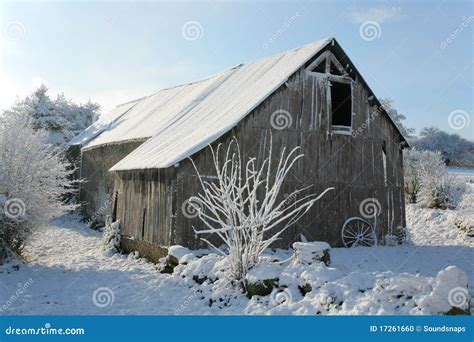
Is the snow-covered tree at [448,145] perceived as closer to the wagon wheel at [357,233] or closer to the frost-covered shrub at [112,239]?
the wagon wheel at [357,233]

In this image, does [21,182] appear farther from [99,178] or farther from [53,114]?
[53,114]

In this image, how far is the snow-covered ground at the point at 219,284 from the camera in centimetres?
595

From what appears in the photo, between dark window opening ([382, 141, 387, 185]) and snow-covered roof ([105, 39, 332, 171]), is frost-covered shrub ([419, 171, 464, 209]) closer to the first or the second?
dark window opening ([382, 141, 387, 185])

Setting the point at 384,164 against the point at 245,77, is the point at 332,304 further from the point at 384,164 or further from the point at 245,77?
the point at 245,77

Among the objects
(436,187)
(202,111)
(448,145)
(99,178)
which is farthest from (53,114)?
(448,145)

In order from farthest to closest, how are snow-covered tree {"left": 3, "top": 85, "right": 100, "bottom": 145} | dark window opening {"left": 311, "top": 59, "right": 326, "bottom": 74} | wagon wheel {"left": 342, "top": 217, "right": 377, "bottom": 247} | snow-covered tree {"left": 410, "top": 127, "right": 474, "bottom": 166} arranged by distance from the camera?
1. snow-covered tree {"left": 410, "top": 127, "right": 474, "bottom": 166}
2. snow-covered tree {"left": 3, "top": 85, "right": 100, "bottom": 145}
3. dark window opening {"left": 311, "top": 59, "right": 326, "bottom": 74}
4. wagon wheel {"left": 342, "top": 217, "right": 377, "bottom": 247}

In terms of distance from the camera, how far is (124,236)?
13.8m

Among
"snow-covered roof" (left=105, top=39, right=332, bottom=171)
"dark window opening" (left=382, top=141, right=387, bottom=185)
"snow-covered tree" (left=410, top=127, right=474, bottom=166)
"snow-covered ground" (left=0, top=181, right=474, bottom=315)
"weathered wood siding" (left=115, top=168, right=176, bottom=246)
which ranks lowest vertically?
"snow-covered ground" (left=0, top=181, right=474, bottom=315)

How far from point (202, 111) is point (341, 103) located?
4.75 m

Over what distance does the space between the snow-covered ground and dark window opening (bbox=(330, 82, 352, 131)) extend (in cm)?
470

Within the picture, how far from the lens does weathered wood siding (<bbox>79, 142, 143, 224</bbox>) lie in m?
18.5

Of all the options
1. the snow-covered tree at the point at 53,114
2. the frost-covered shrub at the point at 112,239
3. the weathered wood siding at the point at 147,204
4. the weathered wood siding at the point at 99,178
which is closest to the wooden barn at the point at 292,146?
the weathered wood siding at the point at 147,204

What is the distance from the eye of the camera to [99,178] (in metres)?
20.7

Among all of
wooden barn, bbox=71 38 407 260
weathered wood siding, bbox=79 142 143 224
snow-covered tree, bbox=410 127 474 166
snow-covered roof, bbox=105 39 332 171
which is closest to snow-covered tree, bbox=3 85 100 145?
weathered wood siding, bbox=79 142 143 224
